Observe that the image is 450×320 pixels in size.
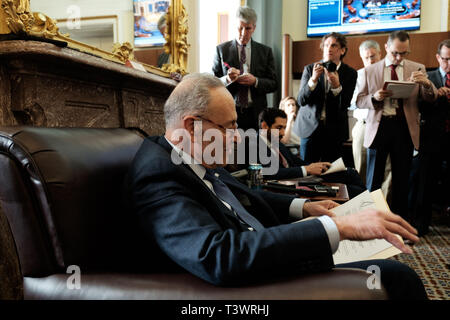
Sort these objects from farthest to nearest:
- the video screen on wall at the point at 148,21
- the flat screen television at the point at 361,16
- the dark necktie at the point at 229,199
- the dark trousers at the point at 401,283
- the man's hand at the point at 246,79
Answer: the flat screen television at the point at 361,16 < the man's hand at the point at 246,79 < the video screen on wall at the point at 148,21 < the dark necktie at the point at 229,199 < the dark trousers at the point at 401,283

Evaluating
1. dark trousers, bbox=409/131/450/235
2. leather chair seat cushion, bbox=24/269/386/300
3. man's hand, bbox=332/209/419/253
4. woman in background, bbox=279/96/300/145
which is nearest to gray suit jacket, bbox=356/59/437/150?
dark trousers, bbox=409/131/450/235

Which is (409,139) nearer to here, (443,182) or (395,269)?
(443,182)

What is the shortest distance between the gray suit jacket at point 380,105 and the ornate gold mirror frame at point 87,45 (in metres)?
1.40

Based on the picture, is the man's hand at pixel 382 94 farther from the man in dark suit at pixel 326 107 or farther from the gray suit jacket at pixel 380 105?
the man in dark suit at pixel 326 107

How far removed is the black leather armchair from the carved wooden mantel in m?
0.60

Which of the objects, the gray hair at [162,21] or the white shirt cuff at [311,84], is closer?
the gray hair at [162,21]

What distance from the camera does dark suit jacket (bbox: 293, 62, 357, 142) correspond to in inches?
110

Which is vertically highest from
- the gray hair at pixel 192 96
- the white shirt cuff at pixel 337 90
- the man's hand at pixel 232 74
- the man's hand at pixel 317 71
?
the man's hand at pixel 317 71

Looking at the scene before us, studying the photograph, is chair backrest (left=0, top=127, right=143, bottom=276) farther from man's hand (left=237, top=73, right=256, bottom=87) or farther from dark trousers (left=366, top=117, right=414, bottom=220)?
dark trousers (left=366, top=117, right=414, bottom=220)

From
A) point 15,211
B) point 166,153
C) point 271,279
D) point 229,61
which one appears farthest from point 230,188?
point 229,61

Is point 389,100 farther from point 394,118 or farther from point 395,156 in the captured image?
point 395,156

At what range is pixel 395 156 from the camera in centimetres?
276

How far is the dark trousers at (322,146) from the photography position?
2848 mm

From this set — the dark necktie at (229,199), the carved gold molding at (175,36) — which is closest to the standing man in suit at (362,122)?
the carved gold molding at (175,36)
